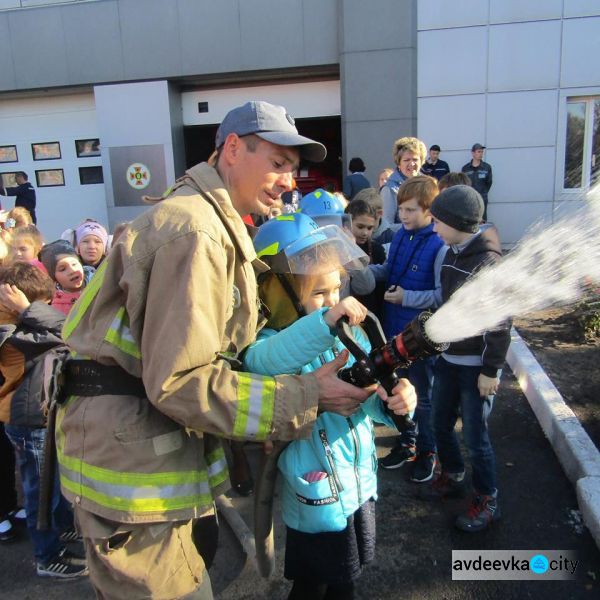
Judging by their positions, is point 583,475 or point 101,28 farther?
point 101,28

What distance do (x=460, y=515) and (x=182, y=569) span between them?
2.09 metres

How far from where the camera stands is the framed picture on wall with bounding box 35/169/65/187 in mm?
13188

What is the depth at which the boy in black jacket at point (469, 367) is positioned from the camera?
2889 millimetres

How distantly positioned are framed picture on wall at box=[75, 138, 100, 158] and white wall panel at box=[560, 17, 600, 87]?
34.4 feet

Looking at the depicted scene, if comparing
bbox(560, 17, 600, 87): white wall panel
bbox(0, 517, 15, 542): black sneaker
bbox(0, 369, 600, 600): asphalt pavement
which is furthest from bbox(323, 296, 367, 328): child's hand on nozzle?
bbox(560, 17, 600, 87): white wall panel

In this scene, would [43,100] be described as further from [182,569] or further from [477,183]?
[182,569]

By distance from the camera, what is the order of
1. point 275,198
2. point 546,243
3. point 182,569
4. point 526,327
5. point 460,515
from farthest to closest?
point 526,327, point 460,515, point 546,243, point 275,198, point 182,569

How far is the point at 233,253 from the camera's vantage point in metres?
1.59

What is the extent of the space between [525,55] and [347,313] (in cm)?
1098

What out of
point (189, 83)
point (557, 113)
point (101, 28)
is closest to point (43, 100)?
point (101, 28)

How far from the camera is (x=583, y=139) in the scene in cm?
1080

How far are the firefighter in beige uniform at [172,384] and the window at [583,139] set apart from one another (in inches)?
429

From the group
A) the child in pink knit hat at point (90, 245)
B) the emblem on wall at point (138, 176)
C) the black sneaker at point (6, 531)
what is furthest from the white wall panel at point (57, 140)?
the black sneaker at point (6, 531)

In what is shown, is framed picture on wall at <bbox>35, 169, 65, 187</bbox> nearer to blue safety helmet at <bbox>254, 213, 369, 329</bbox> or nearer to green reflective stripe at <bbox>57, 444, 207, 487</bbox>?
blue safety helmet at <bbox>254, 213, 369, 329</bbox>
